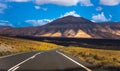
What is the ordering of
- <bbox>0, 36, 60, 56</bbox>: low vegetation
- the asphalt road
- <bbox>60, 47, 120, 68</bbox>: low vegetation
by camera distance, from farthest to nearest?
1. <bbox>0, 36, 60, 56</bbox>: low vegetation
2. <bbox>60, 47, 120, 68</bbox>: low vegetation
3. the asphalt road

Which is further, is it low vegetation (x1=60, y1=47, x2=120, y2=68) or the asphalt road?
low vegetation (x1=60, y1=47, x2=120, y2=68)

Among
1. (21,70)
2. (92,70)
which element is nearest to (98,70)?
(92,70)

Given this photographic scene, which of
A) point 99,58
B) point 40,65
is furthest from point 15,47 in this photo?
point 40,65

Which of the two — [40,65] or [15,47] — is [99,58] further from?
[15,47]

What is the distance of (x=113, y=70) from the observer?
62.6 ft

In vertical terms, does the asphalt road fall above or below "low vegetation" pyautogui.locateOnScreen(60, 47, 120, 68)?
above

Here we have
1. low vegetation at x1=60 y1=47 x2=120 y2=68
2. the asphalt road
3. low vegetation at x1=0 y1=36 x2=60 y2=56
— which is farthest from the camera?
low vegetation at x1=0 y1=36 x2=60 y2=56

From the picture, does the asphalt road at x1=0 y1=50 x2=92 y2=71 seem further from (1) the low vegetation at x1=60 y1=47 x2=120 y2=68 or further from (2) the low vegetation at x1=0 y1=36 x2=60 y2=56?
(2) the low vegetation at x1=0 y1=36 x2=60 y2=56

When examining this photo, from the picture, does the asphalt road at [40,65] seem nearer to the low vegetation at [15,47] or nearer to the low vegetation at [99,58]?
the low vegetation at [99,58]

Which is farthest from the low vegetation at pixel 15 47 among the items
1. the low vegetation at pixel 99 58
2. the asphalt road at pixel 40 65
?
the asphalt road at pixel 40 65

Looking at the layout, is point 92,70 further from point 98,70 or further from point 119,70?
point 119,70

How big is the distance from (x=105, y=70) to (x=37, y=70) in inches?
167

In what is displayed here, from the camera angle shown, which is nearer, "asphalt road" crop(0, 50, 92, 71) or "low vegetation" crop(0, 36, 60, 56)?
"asphalt road" crop(0, 50, 92, 71)

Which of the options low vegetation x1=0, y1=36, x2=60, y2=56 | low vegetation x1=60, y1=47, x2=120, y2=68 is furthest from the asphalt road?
low vegetation x1=0, y1=36, x2=60, y2=56
